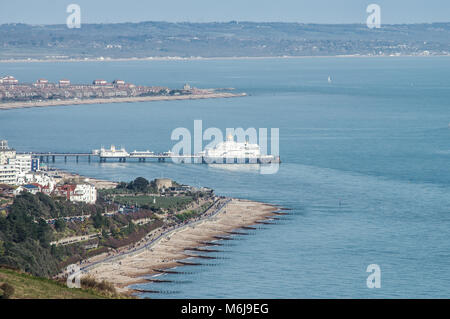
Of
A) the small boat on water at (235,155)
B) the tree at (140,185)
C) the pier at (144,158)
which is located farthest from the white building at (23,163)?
the small boat on water at (235,155)

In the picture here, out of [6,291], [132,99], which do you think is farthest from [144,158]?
[132,99]

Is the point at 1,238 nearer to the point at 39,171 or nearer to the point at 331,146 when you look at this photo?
the point at 39,171

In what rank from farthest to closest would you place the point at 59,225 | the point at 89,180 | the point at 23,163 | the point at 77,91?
the point at 77,91, the point at 23,163, the point at 89,180, the point at 59,225

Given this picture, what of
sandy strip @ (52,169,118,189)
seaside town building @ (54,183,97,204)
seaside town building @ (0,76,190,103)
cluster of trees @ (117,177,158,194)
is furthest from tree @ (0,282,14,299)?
seaside town building @ (0,76,190,103)

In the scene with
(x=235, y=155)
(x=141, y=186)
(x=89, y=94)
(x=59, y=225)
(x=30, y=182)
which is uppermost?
(x=89, y=94)

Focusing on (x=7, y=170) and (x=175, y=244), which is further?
(x=7, y=170)

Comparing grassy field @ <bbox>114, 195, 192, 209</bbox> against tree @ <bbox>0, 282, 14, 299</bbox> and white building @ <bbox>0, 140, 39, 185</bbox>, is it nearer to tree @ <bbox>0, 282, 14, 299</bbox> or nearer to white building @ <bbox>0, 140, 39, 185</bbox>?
white building @ <bbox>0, 140, 39, 185</bbox>

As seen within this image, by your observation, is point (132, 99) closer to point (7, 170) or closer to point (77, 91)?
point (77, 91)
